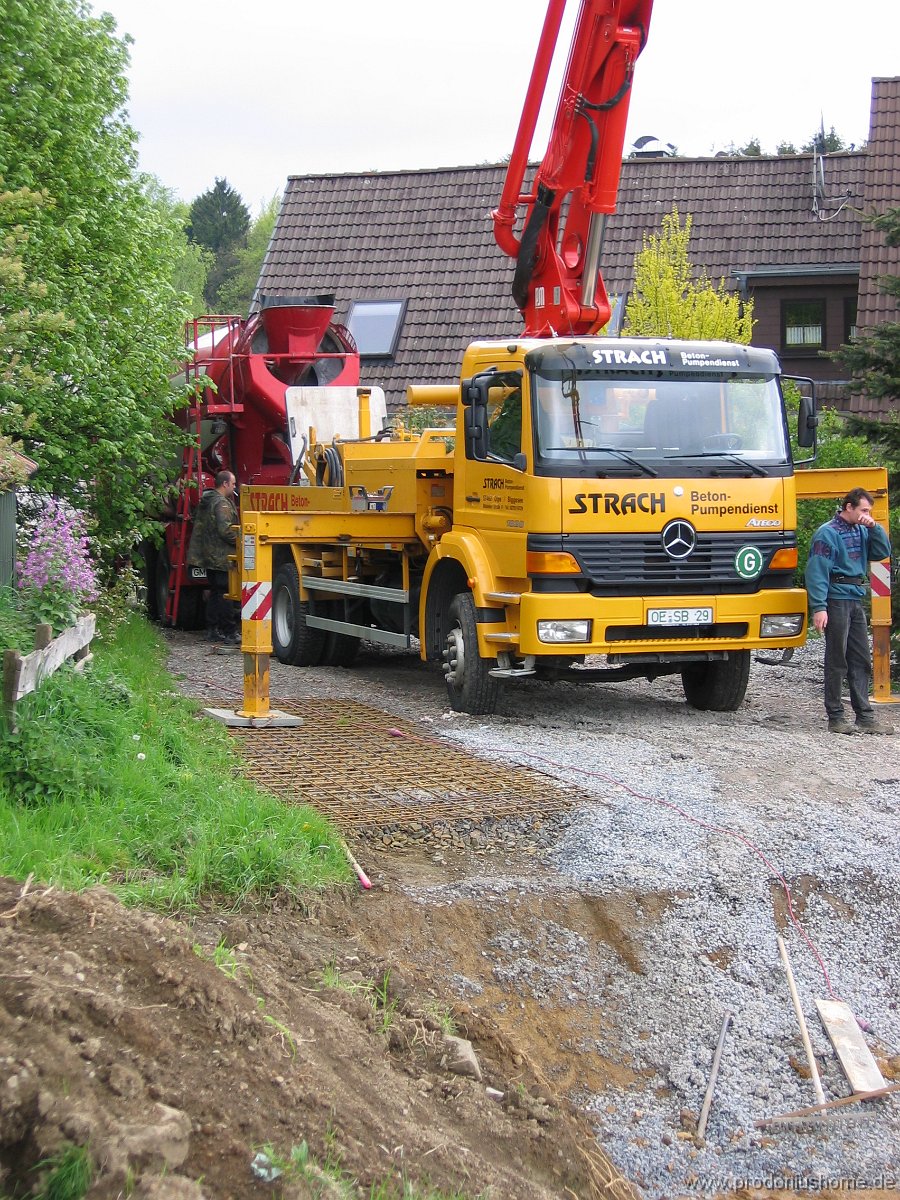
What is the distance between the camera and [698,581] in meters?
10.1

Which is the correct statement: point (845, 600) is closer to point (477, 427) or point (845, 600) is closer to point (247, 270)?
point (477, 427)

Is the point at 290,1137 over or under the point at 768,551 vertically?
under

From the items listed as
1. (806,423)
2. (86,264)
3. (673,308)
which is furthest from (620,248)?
(806,423)

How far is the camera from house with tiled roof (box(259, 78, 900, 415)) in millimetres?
24891

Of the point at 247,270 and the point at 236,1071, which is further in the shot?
the point at 247,270

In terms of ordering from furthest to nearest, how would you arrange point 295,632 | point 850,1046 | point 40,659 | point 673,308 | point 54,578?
point 673,308
point 295,632
point 54,578
point 40,659
point 850,1046

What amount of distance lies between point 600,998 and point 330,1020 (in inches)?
59.1

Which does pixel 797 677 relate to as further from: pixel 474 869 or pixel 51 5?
pixel 51 5

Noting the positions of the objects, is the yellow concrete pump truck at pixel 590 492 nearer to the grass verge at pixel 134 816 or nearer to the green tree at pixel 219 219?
the grass verge at pixel 134 816

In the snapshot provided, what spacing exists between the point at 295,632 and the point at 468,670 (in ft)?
12.7

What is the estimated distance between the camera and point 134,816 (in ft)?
21.5

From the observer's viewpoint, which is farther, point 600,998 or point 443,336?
point 443,336

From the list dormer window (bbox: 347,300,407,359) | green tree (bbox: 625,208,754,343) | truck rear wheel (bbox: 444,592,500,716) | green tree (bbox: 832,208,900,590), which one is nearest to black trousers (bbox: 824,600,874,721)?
truck rear wheel (bbox: 444,592,500,716)

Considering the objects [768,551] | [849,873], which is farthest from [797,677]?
[849,873]
